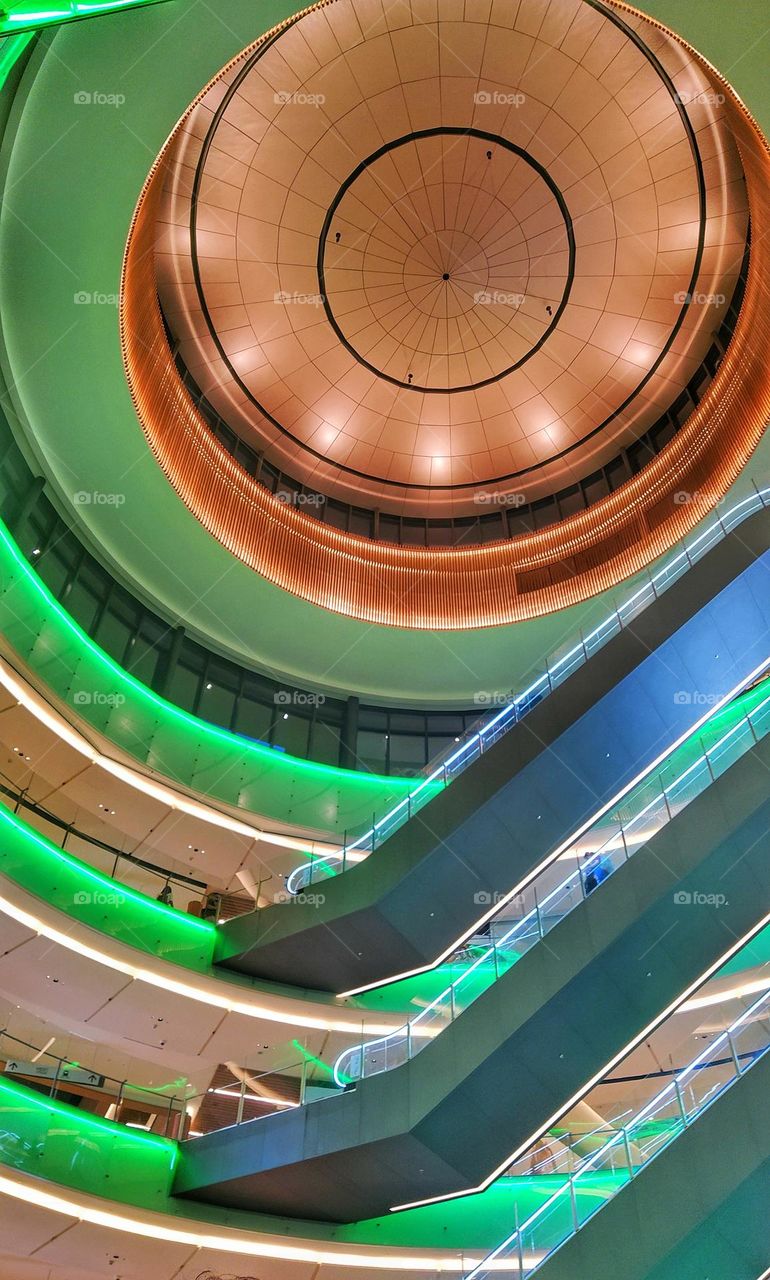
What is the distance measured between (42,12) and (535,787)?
983 centimetres

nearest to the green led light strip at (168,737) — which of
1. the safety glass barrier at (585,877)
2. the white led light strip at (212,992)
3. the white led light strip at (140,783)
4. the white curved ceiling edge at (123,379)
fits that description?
the white led light strip at (140,783)

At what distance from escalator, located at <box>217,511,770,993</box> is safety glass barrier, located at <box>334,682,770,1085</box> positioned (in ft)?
3.16

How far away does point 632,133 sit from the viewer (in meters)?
15.3

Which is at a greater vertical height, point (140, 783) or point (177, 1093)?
point (140, 783)

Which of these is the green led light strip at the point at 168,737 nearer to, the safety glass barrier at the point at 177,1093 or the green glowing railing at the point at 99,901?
the green glowing railing at the point at 99,901

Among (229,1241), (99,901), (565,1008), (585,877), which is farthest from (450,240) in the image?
(229,1241)

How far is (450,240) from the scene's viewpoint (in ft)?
55.1

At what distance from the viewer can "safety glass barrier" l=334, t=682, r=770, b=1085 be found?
10633 mm

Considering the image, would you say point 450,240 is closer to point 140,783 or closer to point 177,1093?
point 140,783

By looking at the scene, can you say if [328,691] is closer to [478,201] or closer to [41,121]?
[478,201]

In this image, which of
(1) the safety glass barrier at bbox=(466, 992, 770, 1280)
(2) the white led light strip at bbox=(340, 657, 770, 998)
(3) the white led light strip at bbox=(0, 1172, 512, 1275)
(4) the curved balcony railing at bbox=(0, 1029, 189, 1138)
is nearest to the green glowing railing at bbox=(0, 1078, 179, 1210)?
(3) the white led light strip at bbox=(0, 1172, 512, 1275)

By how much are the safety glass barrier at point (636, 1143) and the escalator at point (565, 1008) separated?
1100 mm

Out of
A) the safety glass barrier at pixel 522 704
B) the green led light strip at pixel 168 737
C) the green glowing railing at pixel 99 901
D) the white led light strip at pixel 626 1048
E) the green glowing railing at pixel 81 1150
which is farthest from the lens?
the green led light strip at pixel 168 737

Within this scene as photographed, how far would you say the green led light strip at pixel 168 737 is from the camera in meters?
14.2
